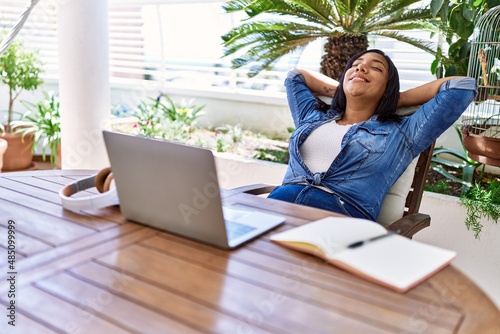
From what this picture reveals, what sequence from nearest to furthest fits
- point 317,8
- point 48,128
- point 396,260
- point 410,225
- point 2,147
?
1. point 396,260
2. point 410,225
3. point 317,8
4. point 2,147
5. point 48,128

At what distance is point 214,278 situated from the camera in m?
1.15

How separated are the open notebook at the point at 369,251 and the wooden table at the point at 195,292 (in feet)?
0.07

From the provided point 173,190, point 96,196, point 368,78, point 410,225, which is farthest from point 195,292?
point 368,78

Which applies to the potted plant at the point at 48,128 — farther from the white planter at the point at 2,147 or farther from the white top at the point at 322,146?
the white top at the point at 322,146

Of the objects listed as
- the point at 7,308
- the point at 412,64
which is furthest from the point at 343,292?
the point at 412,64

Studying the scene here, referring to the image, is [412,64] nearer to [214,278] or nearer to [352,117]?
[352,117]

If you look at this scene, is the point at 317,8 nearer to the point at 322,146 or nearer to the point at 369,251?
the point at 322,146

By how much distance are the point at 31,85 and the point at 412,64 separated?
3252mm

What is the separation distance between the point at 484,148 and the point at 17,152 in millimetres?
3886

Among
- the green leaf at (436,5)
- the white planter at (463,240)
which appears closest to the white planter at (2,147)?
the white planter at (463,240)

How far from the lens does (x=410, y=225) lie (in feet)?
6.21

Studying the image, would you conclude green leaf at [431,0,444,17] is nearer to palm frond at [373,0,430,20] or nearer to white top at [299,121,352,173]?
palm frond at [373,0,430,20]

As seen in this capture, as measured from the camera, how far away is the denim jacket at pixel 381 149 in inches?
84.2

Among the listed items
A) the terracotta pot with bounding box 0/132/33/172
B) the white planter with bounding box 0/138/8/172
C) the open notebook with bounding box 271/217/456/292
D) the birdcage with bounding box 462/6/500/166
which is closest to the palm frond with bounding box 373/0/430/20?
the birdcage with bounding box 462/6/500/166
